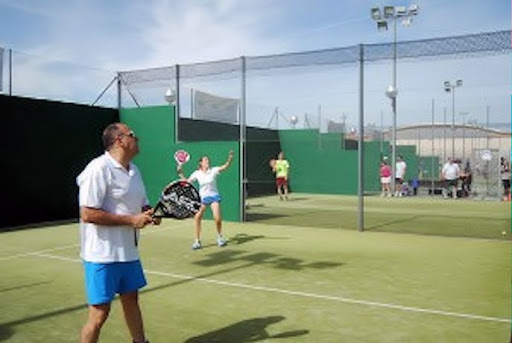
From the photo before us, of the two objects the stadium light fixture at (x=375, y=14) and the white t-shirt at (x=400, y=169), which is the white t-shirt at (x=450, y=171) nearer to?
the white t-shirt at (x=400, y=169)

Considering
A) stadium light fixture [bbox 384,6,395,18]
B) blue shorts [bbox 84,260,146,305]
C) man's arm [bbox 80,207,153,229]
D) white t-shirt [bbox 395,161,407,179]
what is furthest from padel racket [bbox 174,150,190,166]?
stadium light fixture [bbox 384,6,395,18]

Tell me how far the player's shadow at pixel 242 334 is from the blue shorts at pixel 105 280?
4.37 ft

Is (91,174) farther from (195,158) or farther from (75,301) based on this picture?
(195,158)

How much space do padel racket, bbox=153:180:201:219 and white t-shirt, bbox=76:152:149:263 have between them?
0.29 m

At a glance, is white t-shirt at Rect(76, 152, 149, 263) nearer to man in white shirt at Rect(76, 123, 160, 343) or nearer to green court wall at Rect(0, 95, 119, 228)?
man in white shirt at Rect(76, 123, 160, 343)

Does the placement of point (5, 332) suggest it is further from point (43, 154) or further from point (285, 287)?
point (43, 154)

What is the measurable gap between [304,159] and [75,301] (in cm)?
1958

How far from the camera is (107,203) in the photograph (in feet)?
12.8

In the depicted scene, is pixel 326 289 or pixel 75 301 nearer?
pixel 75 301

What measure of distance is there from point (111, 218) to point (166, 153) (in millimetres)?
11986

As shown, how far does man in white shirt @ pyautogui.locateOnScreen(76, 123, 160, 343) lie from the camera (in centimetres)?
381

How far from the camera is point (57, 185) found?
14461 millimetres

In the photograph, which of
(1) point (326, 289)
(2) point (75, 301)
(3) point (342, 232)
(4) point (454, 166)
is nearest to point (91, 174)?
(2) point (75, 301)

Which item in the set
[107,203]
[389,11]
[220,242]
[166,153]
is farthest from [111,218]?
[389,11]
